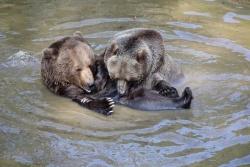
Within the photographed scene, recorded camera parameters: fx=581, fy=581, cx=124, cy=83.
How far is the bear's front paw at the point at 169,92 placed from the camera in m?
7.45

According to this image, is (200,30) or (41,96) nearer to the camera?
(41,96)

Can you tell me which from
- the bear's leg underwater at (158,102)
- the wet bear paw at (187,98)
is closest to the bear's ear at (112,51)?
the bear's leg underwater at (158,102)

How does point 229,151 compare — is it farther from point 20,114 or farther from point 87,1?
point 87,1

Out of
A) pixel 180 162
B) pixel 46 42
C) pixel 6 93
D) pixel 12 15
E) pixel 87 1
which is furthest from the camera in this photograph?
pixel 87 1

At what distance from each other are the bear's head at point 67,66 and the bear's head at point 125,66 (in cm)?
44

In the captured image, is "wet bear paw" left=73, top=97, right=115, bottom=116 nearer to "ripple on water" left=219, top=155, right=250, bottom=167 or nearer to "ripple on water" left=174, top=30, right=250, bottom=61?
"ripple on water" left=219, top=155, right=250, bottom=167

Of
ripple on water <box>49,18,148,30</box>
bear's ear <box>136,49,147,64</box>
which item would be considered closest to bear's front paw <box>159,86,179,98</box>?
bear's ear <box>136,49,147,64</box>

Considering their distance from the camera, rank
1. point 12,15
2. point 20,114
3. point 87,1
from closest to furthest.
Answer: point 20,114
point 12,15
point 87,1

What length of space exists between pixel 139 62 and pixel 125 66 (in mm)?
227

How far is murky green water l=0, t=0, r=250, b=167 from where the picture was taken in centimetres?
616

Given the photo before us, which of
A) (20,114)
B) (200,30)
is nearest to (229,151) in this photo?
(20,114)

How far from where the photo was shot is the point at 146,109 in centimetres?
730

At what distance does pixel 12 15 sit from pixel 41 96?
4103 millimetres

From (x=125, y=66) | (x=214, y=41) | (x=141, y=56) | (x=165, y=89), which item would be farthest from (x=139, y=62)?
(x=214, y=41)
